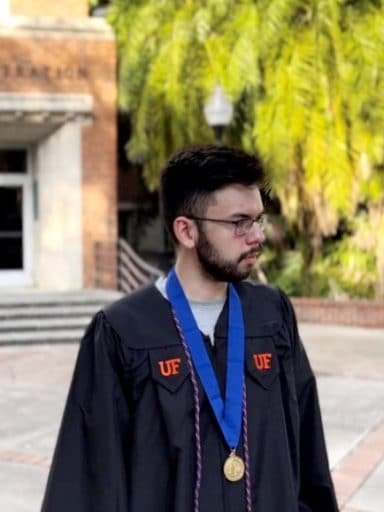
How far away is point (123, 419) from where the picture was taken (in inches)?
81.3

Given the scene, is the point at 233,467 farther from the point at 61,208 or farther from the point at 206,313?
the point at 61,208

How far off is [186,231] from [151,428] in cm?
52

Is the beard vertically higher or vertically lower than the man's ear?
lower

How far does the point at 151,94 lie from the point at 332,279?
4.35 meters

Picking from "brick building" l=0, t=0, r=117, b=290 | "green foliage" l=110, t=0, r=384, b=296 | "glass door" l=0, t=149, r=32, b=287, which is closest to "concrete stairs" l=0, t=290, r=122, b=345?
"brick building" l=0, t=0, r=117, b=290

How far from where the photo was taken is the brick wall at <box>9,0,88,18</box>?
43.5 ft

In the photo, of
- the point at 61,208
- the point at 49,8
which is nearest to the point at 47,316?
the point at 61,208

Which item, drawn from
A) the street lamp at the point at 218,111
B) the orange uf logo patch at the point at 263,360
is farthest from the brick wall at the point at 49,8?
the orange uf logo patch at the point at 263,360

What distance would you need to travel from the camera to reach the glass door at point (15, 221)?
14688mm

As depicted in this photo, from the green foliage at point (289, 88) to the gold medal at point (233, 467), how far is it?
9995mm

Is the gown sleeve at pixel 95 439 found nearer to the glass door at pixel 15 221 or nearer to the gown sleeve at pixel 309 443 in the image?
the gown sleeve at pixel 309 443

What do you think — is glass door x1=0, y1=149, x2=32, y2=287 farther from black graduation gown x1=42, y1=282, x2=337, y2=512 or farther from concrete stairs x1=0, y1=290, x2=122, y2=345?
black graduation gown x1=42, y1=282, x2=337, y2=512

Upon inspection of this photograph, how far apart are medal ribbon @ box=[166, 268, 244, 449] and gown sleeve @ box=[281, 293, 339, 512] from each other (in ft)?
0.86

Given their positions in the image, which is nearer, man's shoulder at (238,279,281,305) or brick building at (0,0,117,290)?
man's shoulder at (238,279,281,305)
